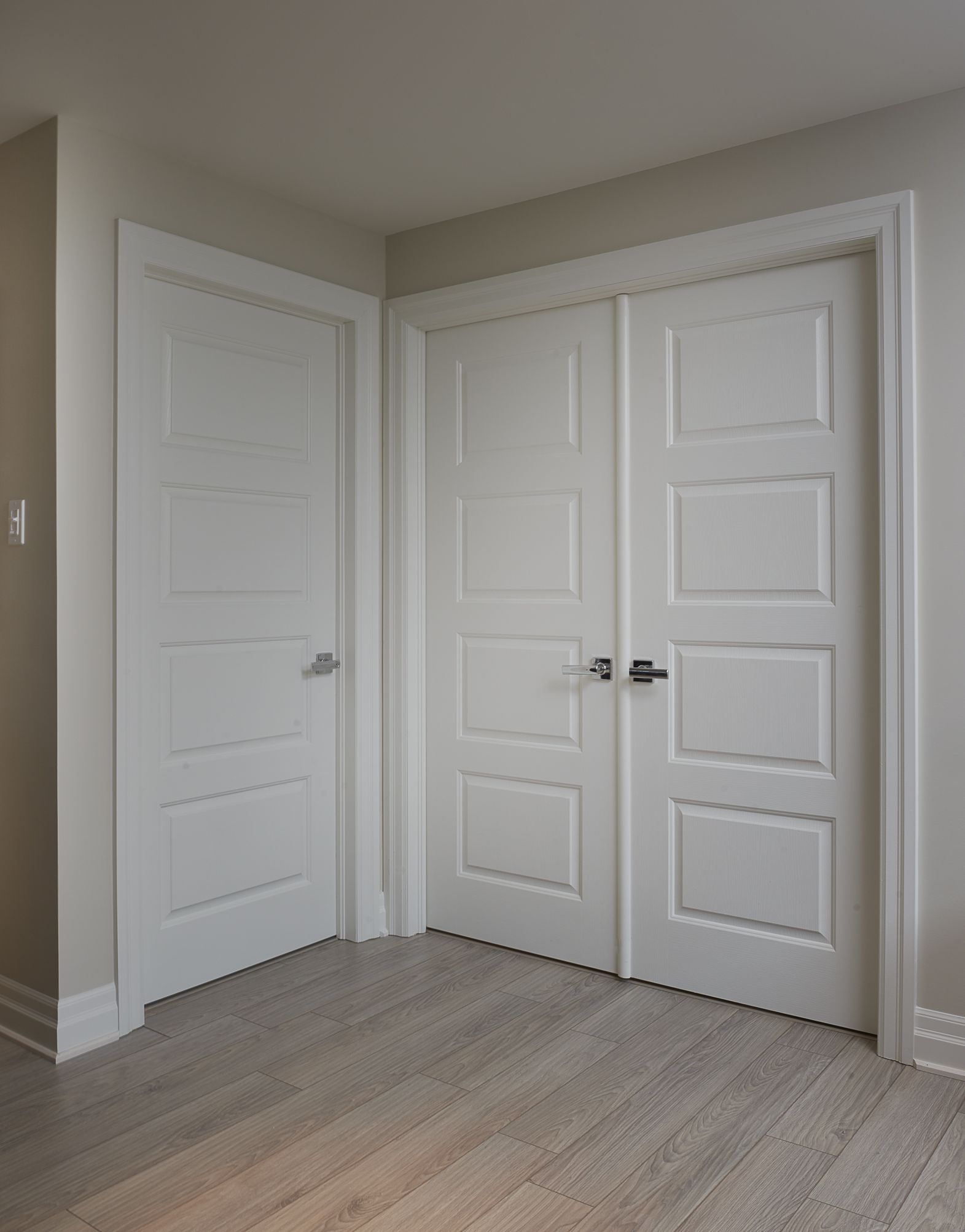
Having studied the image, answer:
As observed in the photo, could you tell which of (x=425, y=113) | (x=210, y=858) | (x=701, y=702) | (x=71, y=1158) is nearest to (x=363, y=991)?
(x=210, y=858)

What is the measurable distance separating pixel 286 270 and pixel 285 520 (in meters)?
0.81

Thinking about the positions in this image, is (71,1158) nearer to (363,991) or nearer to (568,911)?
(363,991)

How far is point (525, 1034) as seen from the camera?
2.67 metres

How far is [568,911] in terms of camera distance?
124 inches

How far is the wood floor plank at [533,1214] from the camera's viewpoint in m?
1.84

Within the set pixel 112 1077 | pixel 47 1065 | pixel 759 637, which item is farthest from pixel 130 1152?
pixel 759 637

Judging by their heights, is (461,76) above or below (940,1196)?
above

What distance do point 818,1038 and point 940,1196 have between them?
69cm

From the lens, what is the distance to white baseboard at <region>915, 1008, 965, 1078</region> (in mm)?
2422

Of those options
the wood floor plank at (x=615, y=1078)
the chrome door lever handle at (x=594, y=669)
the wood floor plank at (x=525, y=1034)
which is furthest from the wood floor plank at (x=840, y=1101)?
the chrome door lever handle at (x=594, y=669)

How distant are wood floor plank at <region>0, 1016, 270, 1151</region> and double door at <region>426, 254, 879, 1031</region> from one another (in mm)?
1004

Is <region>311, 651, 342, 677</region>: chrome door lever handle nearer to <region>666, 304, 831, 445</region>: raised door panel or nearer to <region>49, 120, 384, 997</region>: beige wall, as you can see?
<region>49, 120, 384, 997</region>: beige wall

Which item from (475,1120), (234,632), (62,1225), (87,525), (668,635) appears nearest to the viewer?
(62,1225)

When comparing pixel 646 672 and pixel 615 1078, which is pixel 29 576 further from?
pixel 615 1078
